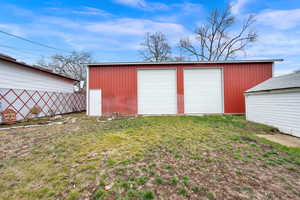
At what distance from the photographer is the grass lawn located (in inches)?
70.0

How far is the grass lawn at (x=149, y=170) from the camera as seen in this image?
1778 millimetres

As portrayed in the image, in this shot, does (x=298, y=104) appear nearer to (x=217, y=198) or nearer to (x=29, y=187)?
(x=217, y=198)

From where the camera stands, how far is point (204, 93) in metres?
9.12

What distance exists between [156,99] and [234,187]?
7556 millimetres

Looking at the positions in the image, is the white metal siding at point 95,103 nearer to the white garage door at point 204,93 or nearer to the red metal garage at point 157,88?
the red metal garage at point 157,88

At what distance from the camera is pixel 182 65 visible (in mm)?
9141

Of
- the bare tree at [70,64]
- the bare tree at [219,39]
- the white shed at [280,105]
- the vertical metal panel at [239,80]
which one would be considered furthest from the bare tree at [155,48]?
the white shed at [280,105]

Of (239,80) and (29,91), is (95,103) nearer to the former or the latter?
(29,91)

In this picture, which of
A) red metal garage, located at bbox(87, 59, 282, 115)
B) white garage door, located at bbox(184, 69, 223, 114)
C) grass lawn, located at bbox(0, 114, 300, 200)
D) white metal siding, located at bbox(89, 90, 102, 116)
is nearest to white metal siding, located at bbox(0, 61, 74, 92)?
red metal garage, located at bbox(87, 59, 282, 115)

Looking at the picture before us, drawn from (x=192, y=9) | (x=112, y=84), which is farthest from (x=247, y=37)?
(x=112, y=84)

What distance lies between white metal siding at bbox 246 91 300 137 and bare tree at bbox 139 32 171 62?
14211 millimetres

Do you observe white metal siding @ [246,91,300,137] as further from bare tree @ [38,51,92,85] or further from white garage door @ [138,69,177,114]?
bare tree @ [38,51,92,85]

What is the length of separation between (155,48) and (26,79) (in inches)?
616

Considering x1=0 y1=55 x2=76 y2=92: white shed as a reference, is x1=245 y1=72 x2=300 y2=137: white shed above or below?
below
